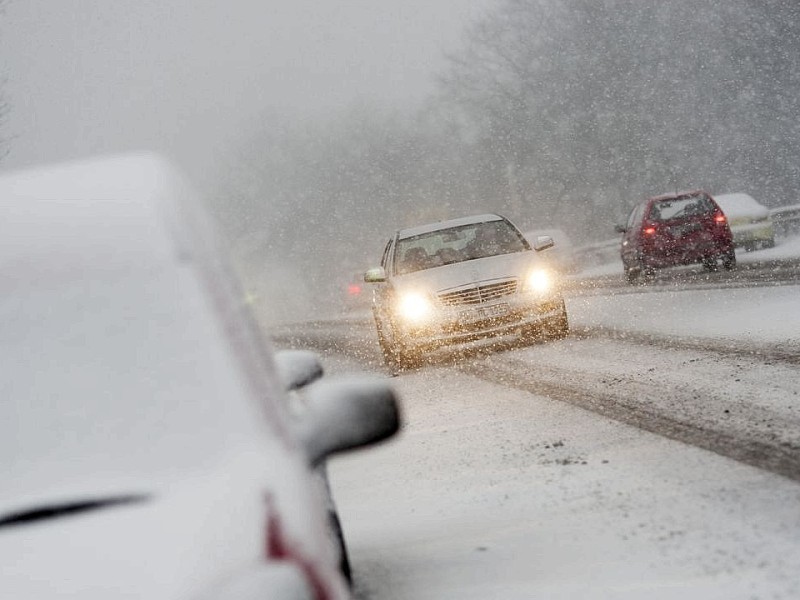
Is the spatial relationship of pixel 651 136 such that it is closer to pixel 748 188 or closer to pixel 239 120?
pixel 748 188

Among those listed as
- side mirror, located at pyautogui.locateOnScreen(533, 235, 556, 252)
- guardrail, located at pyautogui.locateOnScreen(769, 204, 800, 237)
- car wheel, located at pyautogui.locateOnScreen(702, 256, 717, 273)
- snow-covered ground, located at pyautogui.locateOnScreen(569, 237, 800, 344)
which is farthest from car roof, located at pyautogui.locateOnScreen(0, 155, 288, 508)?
guardrail, located at pyautogui.locateOnScreen(769, 204, 800, 237)

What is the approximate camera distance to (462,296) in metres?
14.0

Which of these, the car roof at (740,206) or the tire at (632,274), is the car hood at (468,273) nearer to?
the tire at (632,274)

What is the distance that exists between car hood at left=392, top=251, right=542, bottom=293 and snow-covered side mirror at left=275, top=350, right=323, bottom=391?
10.1 meters

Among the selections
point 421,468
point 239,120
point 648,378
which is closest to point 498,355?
point 648,378

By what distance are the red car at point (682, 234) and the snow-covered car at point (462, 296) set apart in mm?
9142

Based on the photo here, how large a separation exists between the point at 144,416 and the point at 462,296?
11774 mm

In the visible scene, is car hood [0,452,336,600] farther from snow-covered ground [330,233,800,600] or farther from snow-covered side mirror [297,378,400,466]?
snow-covered ground [330,233,800,600]

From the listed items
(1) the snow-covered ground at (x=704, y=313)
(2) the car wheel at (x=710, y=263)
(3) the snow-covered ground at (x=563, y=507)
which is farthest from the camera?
(2) the car wheel at (x=710, y=263)

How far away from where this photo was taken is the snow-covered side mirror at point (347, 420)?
7.91ft

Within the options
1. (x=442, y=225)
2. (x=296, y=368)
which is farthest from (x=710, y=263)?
(x=296, y=368)

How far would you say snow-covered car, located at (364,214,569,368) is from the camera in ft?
45.7

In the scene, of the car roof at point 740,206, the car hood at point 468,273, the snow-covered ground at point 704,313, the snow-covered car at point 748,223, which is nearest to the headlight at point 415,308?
the car hood at point 468,273

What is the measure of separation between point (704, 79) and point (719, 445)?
140 feet
